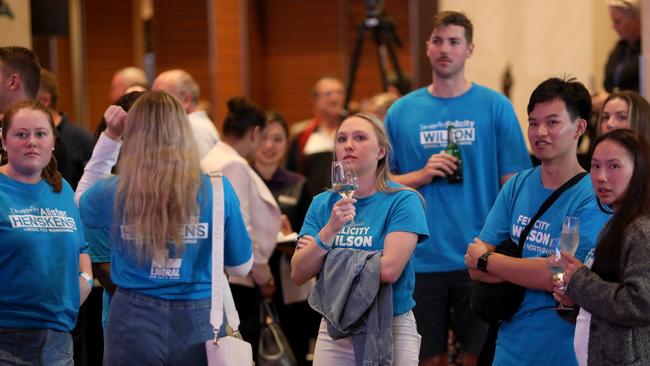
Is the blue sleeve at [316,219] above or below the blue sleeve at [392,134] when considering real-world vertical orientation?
below

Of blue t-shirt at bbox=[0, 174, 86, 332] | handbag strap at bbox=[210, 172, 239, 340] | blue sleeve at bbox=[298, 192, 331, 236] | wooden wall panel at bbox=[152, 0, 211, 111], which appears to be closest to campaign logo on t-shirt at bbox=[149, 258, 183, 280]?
handbag strap at bbox=[210, 172, 239, 340]

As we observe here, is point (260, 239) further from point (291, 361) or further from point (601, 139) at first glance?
point (601, 139)

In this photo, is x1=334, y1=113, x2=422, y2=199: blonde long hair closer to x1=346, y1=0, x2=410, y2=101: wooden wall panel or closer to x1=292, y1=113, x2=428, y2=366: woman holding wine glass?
x1=292, y1=113, x2=428, y2=366: woman holding wine glass

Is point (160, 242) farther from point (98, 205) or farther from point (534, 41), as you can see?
point (534, 41)

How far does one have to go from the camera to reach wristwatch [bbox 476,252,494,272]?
367 cm

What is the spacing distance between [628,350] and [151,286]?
63.1 inches

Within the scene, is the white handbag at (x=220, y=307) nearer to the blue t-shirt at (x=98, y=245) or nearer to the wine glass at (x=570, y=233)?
the blue t-shirt at (x=98, y=245)

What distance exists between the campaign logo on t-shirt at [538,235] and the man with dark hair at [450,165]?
830 mm

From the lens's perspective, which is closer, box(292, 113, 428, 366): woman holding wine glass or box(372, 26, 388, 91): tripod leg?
box(292, 113, 428, 366): woman holding wine glass

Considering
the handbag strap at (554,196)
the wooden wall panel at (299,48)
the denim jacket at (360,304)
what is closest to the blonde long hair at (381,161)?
the denim jacket at (360,304)

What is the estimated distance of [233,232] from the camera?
11.4 feet

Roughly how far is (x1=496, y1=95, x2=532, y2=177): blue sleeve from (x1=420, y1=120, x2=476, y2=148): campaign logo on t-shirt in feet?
0.45

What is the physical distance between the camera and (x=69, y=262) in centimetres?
365

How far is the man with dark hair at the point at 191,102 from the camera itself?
229 inches
